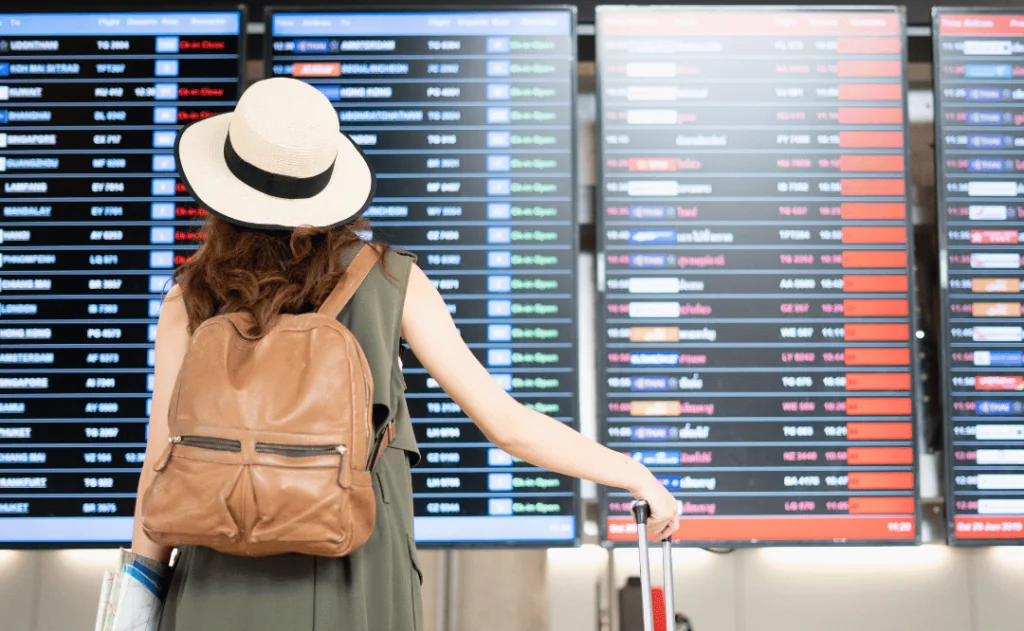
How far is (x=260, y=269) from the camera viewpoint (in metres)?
1.62

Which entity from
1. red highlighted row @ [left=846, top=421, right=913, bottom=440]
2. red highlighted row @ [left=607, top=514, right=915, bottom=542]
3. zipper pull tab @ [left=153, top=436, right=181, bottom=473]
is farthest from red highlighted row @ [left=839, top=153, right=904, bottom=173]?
zipper pull tab @ [left=153, top=436, right=181, bottom=473]

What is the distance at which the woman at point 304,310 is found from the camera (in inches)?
61.9

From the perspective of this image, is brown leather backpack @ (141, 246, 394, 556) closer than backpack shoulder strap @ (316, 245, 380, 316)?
Yes

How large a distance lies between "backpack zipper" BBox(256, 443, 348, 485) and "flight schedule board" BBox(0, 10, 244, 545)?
6.38 ft

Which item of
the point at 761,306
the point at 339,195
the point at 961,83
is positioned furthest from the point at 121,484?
the point at 961,83

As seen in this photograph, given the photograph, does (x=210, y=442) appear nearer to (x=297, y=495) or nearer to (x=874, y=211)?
(x=297, y=495)

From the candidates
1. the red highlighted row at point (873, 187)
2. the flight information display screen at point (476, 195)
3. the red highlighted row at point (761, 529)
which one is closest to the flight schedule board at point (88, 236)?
the flight information display screen at point (476, 195)

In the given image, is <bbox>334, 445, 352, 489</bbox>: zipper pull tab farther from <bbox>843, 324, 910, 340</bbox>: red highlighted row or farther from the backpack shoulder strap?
<bbox>843, 324, 910, 340</bbox>: red highlighted row

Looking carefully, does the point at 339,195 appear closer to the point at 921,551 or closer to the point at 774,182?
the point at 774,182

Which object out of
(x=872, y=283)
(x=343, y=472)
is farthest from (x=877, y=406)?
(x=343, y=472)

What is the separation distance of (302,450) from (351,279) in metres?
0.32

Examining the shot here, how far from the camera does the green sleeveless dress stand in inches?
61.4

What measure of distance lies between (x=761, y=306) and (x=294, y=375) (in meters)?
2.08

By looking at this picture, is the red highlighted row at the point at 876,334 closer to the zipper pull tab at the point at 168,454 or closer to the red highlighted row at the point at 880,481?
the red highlighted row at the point at 880,481
